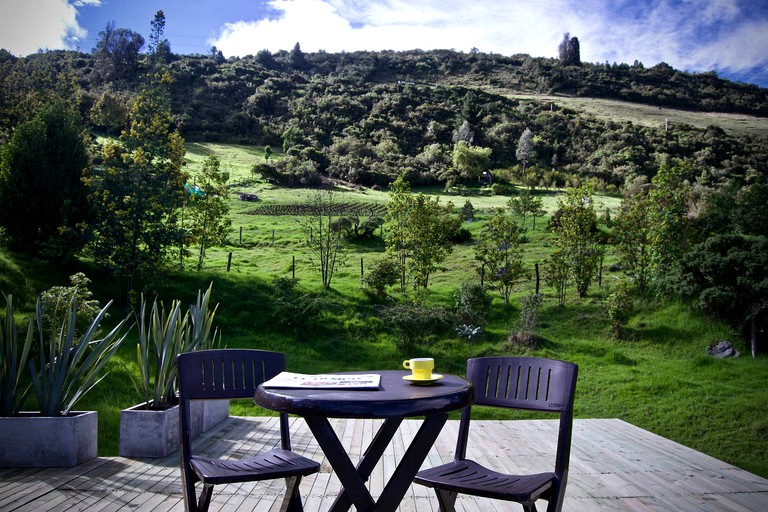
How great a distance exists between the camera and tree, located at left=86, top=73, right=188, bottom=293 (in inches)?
346

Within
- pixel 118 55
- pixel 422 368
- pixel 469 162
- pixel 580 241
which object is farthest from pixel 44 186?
pixel 118 55

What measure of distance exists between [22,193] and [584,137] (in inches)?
869

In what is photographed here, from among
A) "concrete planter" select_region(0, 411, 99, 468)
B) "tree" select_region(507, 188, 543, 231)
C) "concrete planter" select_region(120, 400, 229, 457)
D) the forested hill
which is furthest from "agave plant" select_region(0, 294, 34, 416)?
"tree" select_region(507, 188, 543, 231)

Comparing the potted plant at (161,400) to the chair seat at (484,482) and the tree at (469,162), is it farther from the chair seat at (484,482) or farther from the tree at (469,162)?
the tree at (469,162)

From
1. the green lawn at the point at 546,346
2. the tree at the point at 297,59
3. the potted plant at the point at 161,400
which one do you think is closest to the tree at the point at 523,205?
the green lawn at the point at 546,346

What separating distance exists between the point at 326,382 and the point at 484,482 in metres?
0.62

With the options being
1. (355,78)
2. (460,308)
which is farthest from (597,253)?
(355,78)

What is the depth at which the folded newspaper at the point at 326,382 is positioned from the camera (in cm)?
174

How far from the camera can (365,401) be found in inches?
61.0

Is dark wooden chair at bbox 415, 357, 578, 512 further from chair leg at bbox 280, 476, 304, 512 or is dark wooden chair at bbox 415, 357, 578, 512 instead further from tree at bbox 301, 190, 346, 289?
tree at bbox 301, 190, 346, 289

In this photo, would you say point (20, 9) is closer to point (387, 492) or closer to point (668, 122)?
point (387, 492)

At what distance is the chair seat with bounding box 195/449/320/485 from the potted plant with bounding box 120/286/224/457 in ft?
4.98

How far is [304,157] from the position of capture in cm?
2334

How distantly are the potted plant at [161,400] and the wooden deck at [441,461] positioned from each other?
11 centimetres
